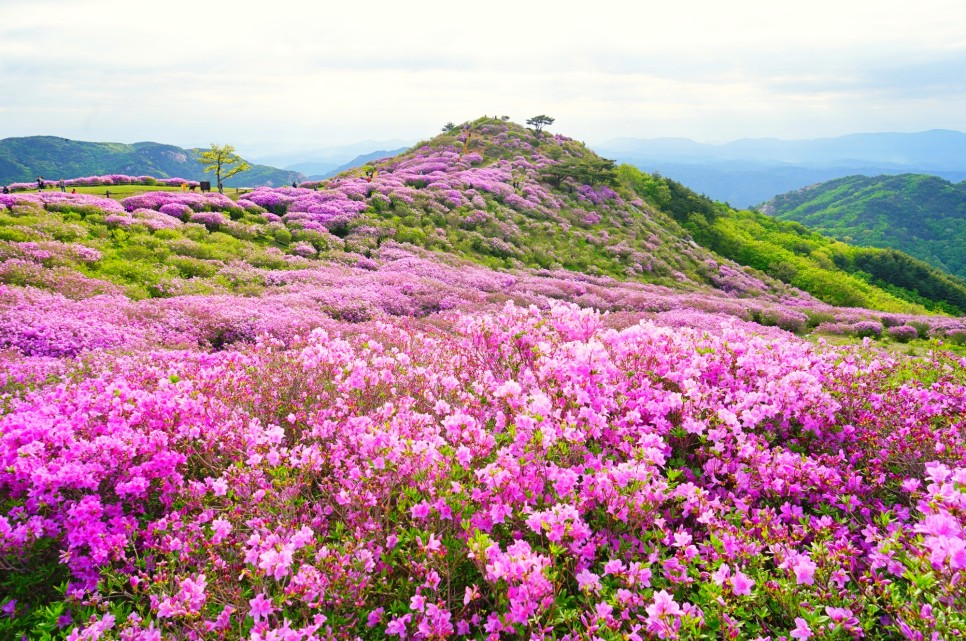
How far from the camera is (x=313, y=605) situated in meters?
2.87

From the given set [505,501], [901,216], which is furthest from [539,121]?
[901,216]

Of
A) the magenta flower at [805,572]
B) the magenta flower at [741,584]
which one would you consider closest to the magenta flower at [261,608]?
the magenta flower at [741,584]

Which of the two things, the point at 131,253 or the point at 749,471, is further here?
the point at 131,253

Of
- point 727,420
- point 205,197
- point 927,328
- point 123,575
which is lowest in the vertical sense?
point 927,328

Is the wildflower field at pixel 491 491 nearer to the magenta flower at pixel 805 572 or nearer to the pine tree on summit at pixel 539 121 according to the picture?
the magenta flower at pixel 805 572

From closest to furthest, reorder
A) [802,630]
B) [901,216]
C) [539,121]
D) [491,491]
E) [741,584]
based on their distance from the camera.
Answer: [802,630] → [741,584] → [491,491] → [539,121] → [901,216]

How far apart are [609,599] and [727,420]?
6.70ft

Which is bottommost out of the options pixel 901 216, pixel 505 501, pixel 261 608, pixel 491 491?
pixel 261 608

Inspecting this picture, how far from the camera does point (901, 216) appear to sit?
153875 millimetres

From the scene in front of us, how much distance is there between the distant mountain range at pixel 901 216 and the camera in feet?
451

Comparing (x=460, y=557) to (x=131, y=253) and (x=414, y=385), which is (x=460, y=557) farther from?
(x=131, y=253)

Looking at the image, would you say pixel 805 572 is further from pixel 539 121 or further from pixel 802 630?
pixel 539 121

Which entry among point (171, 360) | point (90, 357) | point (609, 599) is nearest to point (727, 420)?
point (609, 599)

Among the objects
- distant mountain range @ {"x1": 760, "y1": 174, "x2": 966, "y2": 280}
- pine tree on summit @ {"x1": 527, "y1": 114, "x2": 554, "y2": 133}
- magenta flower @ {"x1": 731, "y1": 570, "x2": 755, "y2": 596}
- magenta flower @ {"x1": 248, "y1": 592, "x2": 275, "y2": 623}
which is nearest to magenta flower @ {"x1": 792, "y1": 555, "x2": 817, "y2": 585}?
magenta flower @ {"x1": 731, "y1": 570, "x2": 755, "y2": 596}
